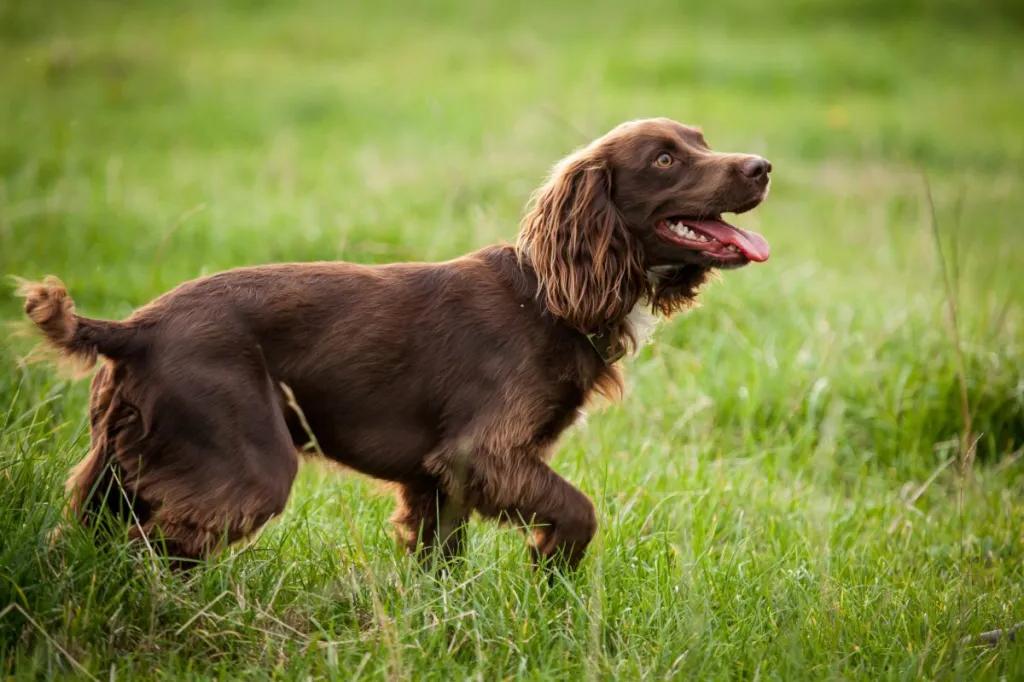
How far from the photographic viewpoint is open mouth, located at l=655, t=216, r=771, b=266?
3.55 metres

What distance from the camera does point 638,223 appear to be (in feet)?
12.2

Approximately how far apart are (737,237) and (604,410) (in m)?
0.98

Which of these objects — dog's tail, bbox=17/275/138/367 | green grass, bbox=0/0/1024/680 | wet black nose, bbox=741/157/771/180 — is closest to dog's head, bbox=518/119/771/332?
wet black nose, bbox=741/157/771/180

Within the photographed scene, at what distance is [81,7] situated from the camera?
62.8 feet

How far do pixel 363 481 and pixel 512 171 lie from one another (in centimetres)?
534

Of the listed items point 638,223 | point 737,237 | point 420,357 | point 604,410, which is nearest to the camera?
point 420,357

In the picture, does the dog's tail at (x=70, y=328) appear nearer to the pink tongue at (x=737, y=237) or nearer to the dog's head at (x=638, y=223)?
the dog's head at (x=638, y=223)

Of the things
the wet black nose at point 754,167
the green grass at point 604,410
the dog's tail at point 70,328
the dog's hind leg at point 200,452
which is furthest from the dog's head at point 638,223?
the dog's tail at point 70,328

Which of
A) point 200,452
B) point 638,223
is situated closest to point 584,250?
point 638,223

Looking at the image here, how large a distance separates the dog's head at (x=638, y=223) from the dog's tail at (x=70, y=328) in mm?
1320

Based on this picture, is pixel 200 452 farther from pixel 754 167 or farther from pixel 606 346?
pixel 754 167

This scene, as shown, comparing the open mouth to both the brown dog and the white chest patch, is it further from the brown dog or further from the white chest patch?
the white chest patch

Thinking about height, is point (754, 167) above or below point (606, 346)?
above

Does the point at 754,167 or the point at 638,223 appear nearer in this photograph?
the point at 754,167
